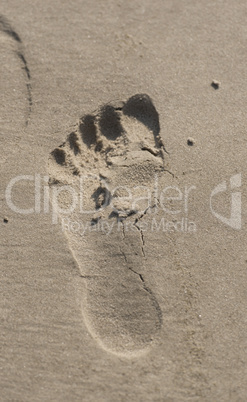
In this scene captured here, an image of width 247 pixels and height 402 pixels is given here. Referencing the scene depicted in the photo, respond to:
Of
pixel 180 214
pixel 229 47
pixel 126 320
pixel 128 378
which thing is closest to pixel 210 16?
pixel 229 47

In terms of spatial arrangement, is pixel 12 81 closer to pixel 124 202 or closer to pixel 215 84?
pixel 124 202

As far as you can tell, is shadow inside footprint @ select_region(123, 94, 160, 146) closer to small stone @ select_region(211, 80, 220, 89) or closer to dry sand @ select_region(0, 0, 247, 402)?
dry sand @ select_region(0, 0, 247, 402)

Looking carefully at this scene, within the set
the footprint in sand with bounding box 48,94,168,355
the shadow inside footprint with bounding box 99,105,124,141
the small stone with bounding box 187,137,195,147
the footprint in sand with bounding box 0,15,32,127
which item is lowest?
the footprint in sand with bounding box 48,94,168,355

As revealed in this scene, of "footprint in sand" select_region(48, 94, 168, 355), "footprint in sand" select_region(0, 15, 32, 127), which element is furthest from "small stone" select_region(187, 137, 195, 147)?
"footprint in sand" select_region(0, 15, 32, 127)

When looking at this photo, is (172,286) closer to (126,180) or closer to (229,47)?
(126,180)

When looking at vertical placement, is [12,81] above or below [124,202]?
above

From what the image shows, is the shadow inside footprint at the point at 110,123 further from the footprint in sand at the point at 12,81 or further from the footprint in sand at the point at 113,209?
the footprint in sand at the point at 12,81

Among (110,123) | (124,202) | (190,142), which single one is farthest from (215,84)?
(124,202)
